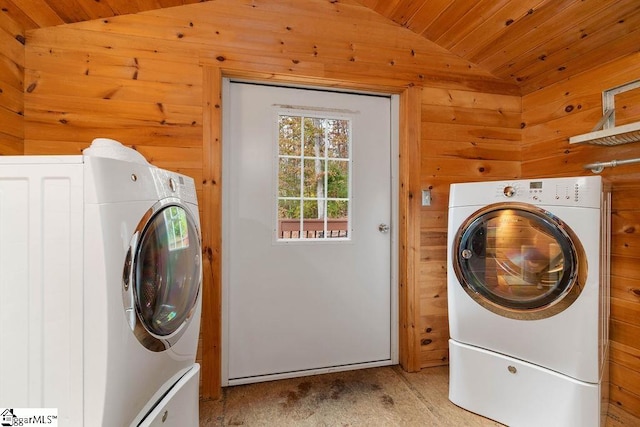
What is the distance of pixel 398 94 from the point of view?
6.53ft

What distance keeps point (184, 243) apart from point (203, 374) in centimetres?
98

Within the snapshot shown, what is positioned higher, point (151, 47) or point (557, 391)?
point (151, 47)

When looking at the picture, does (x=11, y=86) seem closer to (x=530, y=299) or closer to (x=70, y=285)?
(x=70, y=285)

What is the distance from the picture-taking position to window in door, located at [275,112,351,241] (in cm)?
188

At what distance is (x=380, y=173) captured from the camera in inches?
79.1

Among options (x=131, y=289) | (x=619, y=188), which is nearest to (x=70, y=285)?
(x=131, y=289)

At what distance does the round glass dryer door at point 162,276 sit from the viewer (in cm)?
79

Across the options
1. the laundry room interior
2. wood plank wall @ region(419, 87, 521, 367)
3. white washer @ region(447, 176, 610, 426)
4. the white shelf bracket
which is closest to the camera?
white washer @ region(447, 176, 610, 426)

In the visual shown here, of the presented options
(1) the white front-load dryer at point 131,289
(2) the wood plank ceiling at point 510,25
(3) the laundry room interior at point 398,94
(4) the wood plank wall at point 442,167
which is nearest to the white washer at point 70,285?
(1) the white front-load dryer at point 131,289

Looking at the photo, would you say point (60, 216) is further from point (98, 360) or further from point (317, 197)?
point (317, 197)

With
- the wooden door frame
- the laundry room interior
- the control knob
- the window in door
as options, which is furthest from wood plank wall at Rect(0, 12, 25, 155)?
the control knob

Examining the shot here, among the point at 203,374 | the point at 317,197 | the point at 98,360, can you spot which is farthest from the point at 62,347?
the point at 317,197

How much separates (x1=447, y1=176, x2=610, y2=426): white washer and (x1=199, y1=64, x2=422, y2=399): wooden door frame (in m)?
0.35

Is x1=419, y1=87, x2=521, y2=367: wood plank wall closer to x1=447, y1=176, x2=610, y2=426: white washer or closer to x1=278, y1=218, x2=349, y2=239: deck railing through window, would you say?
x1=447, y1=176, x2=610, y2=426: white washer
